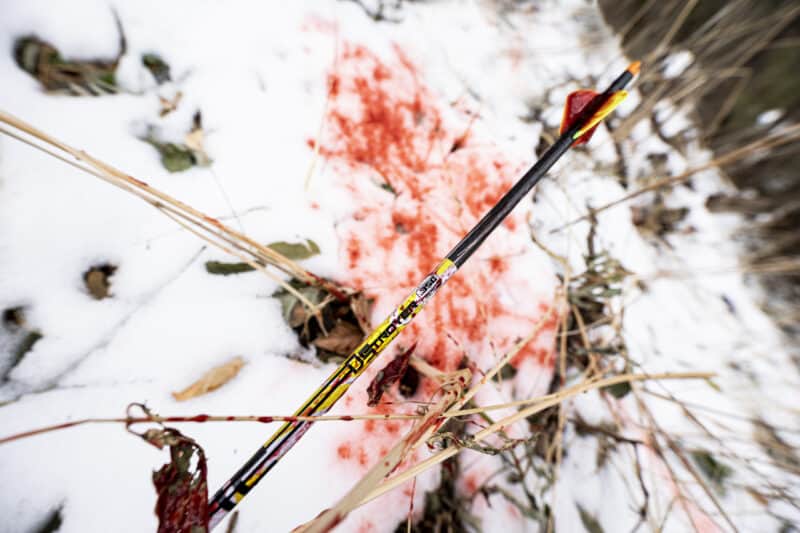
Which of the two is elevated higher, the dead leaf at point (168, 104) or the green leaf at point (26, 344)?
the dead leaf at point (168, 104)

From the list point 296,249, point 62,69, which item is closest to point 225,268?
point 296,249

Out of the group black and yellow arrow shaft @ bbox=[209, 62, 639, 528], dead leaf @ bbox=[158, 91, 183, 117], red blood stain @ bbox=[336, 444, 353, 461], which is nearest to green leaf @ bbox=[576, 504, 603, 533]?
red blood stain @ bbox=[336, 444, 353, 461]

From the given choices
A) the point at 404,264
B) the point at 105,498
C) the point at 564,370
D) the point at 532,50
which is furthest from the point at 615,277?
the point at 532,50

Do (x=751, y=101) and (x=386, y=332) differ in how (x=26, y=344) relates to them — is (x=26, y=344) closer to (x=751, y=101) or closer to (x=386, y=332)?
(x=386, y=332)

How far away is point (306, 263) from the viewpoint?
0.70m

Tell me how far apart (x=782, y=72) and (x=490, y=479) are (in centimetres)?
181

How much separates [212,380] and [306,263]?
0.26 m

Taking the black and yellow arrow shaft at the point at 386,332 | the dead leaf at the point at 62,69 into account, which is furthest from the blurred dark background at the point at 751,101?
the dead leaf at the point at 62,69

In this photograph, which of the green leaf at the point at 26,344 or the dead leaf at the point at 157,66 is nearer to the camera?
the green leaf at the point at 26,344

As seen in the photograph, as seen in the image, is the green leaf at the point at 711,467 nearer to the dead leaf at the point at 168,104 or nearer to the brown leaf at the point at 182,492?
the brown leaf at the point at 182,492

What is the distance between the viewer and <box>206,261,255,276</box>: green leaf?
639 millimetres

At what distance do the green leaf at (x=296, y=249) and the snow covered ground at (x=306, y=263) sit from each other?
0.06ft

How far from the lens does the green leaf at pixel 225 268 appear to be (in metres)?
0.64

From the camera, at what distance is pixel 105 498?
19.7 inches
